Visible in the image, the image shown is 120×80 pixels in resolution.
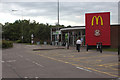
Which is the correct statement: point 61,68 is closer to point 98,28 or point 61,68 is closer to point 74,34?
point 98,28

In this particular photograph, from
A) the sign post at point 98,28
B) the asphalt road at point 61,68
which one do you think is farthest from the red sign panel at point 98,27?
the asphalt road at point 61,68

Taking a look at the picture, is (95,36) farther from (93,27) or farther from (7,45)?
(7,45)

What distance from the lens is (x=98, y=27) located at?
81.8 ft

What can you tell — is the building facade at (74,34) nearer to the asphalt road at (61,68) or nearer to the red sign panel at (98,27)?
the red sign panel at (98,27)

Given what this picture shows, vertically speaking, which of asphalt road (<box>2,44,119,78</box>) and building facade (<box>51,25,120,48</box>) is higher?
building facade (<box>51,25,120,48</box>)

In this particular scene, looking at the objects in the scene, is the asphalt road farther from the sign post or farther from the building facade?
the building facade

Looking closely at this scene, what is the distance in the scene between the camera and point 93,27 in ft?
82.8

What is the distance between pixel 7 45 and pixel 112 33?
18.5 m

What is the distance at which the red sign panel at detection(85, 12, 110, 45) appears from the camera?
2450 cm

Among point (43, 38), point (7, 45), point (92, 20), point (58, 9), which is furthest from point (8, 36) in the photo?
point (92, 20)

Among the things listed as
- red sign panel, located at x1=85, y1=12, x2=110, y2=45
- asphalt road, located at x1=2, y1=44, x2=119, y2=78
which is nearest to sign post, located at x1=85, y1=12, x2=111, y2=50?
red sign panel, located at x1=85, y1=12, x2=110, y2=45

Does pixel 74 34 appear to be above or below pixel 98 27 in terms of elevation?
below

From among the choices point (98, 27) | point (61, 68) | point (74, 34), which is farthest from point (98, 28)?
point (61, 68)

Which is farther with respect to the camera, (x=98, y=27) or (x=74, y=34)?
(x=74, y=34)
